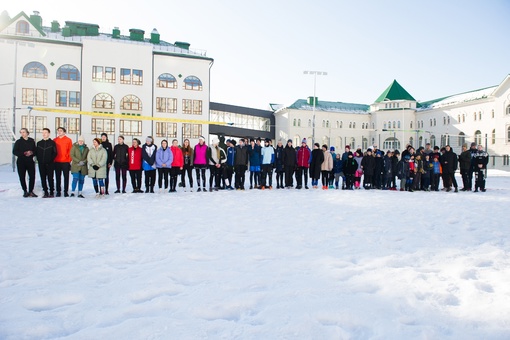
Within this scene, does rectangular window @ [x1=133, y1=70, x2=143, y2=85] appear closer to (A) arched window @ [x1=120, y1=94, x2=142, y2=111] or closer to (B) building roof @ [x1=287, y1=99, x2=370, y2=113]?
(A) arched window @ [x1=120, y1=94, x2=142, y2=111]

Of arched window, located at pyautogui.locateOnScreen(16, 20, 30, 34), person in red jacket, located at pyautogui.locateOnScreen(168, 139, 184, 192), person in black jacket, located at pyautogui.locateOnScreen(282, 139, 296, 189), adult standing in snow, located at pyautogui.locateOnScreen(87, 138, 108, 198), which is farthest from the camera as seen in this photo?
arched window, located at pyautogui.locateOnScreen(16, 20, 30, 34)

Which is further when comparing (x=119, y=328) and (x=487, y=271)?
(x=487, y=271)

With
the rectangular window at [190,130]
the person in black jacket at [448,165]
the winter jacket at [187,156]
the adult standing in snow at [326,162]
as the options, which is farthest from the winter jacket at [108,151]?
the rectangular window at [190,130]

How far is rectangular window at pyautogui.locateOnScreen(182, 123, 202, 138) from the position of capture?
39.7 meters

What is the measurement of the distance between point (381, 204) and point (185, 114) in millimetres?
32688

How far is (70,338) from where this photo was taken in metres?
2.64

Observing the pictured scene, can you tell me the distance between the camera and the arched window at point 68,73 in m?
35.9

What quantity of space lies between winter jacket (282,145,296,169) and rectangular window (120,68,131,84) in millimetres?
28314

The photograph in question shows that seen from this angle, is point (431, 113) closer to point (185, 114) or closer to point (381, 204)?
point (185, 114)

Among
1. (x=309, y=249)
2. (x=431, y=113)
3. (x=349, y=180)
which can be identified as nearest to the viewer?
(x=309, y=249)

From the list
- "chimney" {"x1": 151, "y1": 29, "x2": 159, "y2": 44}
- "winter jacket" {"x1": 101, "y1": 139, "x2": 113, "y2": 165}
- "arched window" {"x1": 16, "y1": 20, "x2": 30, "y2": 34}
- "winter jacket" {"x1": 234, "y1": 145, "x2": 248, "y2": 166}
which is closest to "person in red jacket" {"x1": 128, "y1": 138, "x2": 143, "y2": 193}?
"winter jacket" {"x1": 101, "y1": 139, "x2": 113, "y2": 165}

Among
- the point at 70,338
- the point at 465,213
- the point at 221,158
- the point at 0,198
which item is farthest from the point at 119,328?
the point at 221,158

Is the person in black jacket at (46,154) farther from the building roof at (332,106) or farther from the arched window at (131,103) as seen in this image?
the building roof at (332,106)

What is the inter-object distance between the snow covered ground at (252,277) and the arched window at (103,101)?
32.1 meters
